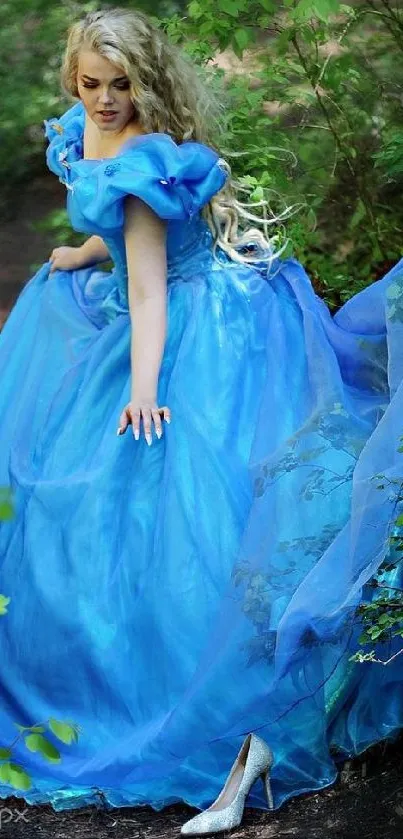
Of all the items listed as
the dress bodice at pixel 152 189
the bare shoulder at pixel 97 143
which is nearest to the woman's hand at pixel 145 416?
the dress bodice at pixel 152 189

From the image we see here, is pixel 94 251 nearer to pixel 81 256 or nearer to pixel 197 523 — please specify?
pixel 81 256

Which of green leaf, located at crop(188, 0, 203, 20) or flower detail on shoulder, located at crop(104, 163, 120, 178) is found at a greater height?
green leaf, located at crop(188, 0, 203, 20)

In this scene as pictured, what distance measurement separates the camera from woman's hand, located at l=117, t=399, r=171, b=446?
9.52 feet

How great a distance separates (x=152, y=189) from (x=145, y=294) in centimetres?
22

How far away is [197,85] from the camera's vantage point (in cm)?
324

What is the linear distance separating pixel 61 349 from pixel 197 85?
2.16 feet

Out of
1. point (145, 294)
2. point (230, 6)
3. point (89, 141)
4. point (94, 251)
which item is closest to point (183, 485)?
point (145, 294)

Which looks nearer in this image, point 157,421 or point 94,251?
point 157,421

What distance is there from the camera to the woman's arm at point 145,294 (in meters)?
2.93

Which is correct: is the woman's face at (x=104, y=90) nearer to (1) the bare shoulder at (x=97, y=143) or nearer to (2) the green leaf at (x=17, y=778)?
(1) the bare shoulder at (x=97, y=143)

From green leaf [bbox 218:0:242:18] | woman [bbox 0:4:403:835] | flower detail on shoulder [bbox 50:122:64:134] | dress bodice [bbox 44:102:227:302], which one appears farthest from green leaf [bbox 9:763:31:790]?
green leaf [bbox 218:0:242:18]

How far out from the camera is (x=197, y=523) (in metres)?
2.80

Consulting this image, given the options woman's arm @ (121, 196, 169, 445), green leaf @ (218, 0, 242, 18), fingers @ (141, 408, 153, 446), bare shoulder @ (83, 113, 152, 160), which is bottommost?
fingers @ (141, 408, 153, 446)

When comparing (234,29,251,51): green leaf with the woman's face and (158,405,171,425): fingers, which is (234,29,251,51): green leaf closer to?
the woman's face
